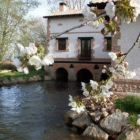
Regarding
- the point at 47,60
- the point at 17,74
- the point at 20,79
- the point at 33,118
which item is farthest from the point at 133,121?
the point at 17,74

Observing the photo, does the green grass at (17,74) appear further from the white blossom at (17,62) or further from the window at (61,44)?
the white blossom at (17,62)

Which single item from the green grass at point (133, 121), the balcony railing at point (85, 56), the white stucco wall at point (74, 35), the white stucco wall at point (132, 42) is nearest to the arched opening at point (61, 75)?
the white stucco wall at point (74, 35)

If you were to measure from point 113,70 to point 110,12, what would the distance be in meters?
0.92

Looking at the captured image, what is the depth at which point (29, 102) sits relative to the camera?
1014 centimetres

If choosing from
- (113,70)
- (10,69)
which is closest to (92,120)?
(113,70)

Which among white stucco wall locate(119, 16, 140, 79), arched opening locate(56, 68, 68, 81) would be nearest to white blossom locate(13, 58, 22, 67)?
white stucco wall locate(119, 16, 140, 79)

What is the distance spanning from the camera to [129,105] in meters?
7.02

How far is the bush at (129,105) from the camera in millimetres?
6668

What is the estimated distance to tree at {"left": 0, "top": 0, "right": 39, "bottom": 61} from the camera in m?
17.0

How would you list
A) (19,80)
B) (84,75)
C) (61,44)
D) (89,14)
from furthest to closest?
(84,75) < (61,44) < (19,80) < (89,14)

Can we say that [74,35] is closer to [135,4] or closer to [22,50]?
[135,4]

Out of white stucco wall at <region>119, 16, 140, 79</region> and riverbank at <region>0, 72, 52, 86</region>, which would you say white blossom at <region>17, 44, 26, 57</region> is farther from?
riverbank at <region>0, 72, 52, 86</region>

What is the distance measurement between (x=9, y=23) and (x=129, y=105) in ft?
43.5

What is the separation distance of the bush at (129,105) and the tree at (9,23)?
37.4 feet
